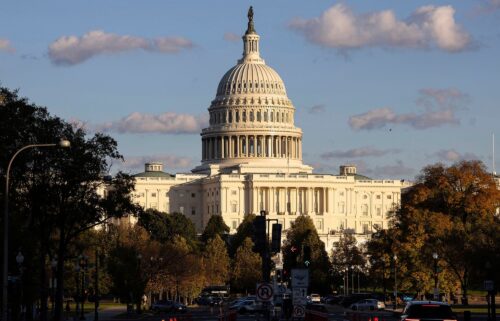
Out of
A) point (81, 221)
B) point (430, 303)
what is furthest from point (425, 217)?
point (430, 303)

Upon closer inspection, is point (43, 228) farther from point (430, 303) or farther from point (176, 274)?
point (176, 274)

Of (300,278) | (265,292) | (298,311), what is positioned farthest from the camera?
(300,278)

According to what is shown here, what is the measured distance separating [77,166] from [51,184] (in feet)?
6.42

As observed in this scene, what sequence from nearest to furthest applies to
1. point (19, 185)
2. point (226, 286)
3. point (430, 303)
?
point (430, 303) < point (19, 185) < point (226, 286)

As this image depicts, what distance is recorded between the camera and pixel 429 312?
54.0 meters

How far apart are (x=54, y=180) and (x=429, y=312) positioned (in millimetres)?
39200

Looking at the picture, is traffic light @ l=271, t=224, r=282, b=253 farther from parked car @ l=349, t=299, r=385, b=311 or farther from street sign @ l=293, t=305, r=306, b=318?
parked car @ l=349, t=299, r=385, b=311

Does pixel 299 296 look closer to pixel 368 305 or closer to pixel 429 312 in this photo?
pixel 429 312

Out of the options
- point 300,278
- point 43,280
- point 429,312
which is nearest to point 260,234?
point 429,312

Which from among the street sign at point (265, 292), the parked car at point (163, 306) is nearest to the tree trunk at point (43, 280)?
the street sign at point (265, 292)

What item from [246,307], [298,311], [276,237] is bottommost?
[298,311]

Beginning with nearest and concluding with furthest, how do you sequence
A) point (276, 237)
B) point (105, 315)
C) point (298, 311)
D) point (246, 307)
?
point (276, 237) < point (298, 311) < point (105, 315) < point (246, 307)

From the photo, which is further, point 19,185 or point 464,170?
point 464,170

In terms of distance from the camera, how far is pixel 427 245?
135 metres
